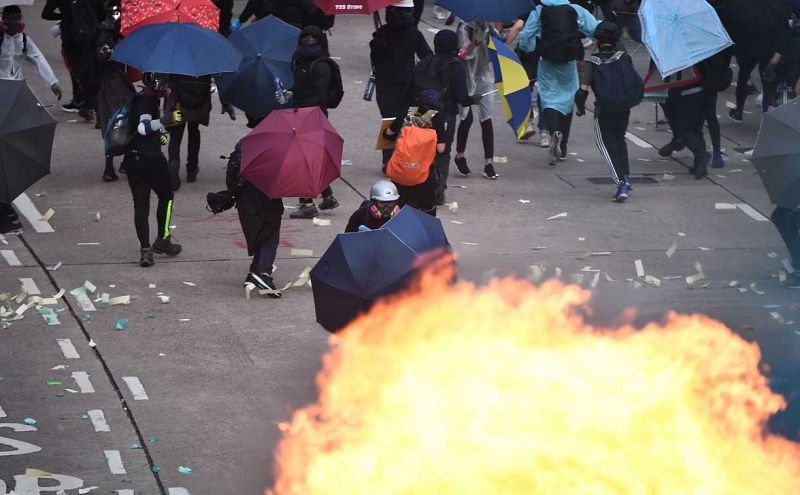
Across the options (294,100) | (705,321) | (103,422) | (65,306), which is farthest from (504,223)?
(705,321)

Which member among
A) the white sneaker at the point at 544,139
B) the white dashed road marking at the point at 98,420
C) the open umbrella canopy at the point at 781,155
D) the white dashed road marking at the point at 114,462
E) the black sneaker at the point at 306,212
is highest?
the open umbrella canopy at the point at 781,155

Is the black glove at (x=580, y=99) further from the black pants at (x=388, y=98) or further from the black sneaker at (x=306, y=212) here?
the black sneaker at (x=306, y=212)

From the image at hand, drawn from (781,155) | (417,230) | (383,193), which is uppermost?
(417,230)

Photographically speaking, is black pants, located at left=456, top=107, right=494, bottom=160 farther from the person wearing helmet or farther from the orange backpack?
the person wearing helmet

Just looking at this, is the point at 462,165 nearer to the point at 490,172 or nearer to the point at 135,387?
the point at 490,172

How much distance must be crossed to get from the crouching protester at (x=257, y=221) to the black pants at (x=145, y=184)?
A: 2.79 feet

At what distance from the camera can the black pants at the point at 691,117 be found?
15.2 meters

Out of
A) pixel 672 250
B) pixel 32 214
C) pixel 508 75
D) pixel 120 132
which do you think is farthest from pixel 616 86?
pixel 32 214

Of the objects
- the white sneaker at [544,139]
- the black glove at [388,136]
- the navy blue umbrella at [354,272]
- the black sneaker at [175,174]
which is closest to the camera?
the navy blue umbrella at [354,272]

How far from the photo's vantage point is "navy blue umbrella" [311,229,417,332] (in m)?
7.36

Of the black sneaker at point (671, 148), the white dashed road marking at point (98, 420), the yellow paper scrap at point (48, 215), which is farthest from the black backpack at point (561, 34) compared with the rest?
the white dashed road marking at point (98, 420)

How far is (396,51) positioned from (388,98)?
1.65 ft

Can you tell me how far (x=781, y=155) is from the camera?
36.3 ft

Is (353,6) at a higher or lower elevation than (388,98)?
higher
